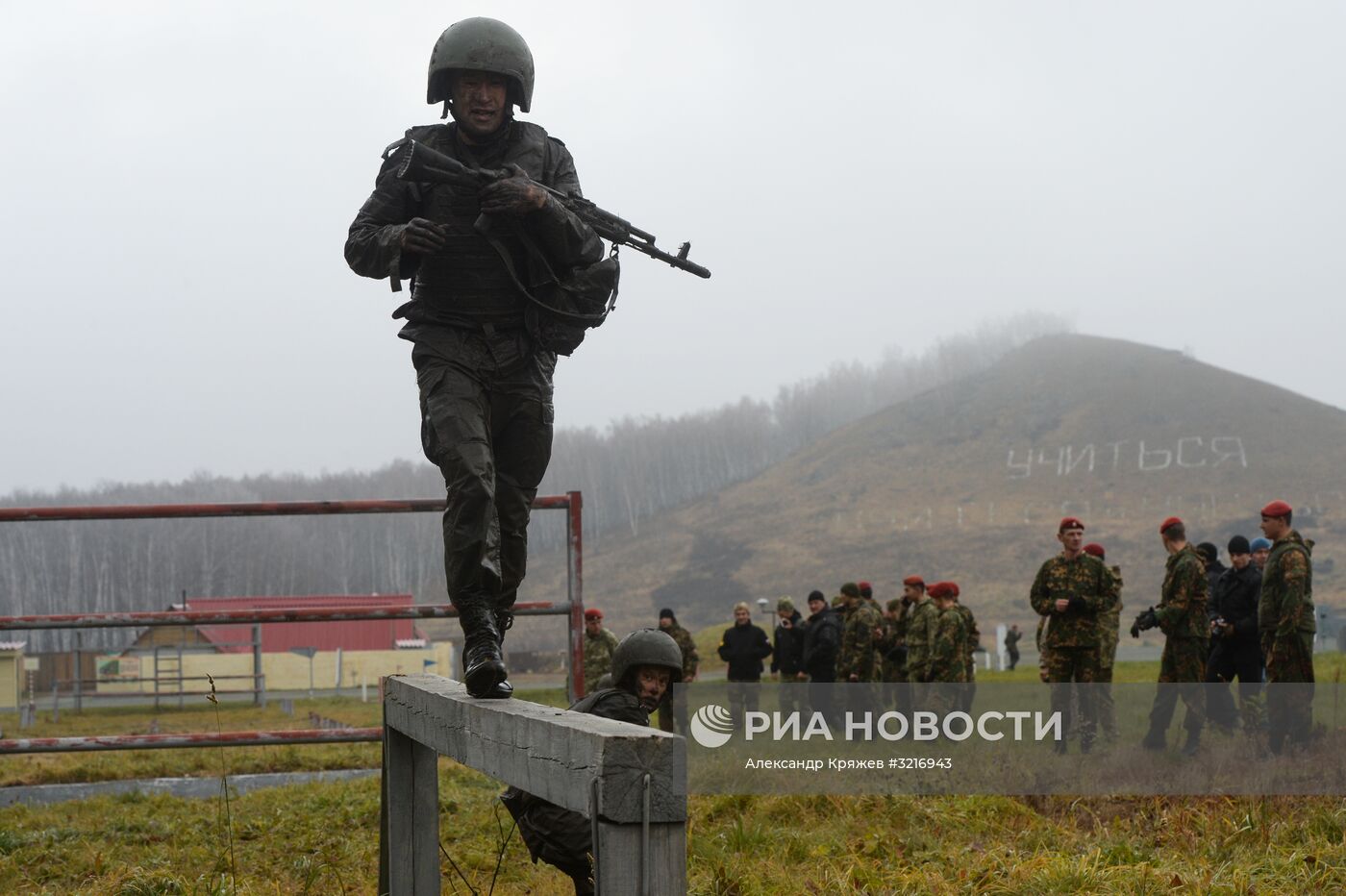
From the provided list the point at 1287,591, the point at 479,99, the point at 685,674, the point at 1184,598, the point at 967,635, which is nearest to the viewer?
the point at 479,99

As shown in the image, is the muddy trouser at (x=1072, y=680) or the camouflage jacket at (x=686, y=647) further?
the camouflage jacket at (x=686, y=647)

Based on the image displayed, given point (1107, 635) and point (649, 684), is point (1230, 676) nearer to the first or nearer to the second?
point (1107, 635)

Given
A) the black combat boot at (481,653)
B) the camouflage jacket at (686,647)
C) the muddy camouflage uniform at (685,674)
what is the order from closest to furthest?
1. the black combat boot at (481,653)
2. the muddy camouflage uniform at (685,674)
3. the camouflage jacket at (686,647)

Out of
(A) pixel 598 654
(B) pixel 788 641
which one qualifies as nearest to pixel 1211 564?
(B) pixel 788 641

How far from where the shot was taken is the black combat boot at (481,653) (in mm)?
4535

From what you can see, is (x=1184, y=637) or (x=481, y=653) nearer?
(x=481, y=653)

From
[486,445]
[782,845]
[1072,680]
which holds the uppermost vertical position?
[486,445]

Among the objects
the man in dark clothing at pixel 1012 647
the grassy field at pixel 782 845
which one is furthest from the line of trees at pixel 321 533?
the man in dark clothing at pixel 1012 647

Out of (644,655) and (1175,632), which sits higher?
(644,655)

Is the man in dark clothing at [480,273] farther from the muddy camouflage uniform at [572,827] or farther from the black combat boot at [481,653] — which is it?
the muddy camouflage uniform at [572,827]

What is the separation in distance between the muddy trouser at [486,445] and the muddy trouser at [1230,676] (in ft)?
26.2

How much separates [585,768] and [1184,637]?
9804mm

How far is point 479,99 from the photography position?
525cm

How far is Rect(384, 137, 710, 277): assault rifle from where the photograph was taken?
522 centimetres
